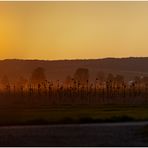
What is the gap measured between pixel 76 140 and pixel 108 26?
57cm

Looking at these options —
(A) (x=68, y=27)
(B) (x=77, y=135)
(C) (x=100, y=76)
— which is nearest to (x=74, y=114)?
(B) (x=77, y=135)

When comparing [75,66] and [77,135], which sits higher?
[75,66]

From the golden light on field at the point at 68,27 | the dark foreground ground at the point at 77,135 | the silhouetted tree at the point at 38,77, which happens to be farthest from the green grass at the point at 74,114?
the golden light on field at the point at 68,27

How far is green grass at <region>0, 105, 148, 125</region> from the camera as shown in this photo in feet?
5.78

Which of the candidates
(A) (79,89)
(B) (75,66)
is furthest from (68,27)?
(A) (79,89)

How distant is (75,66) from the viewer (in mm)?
1787

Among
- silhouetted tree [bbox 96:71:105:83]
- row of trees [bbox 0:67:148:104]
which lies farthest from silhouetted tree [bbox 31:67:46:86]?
silhouetted tree [bbox 96:71:105:83]

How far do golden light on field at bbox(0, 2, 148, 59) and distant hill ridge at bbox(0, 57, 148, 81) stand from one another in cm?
4

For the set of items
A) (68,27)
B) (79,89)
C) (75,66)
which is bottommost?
(79,89)

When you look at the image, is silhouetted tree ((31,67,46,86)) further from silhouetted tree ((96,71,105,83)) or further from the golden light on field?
silhouetted tree ((96,71,105,83))

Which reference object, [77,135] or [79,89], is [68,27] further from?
[77,135]

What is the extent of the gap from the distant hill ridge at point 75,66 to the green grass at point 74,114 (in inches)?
5.8

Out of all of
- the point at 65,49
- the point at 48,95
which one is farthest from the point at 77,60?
the point at 48,95

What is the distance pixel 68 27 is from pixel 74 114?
0.42 meters
